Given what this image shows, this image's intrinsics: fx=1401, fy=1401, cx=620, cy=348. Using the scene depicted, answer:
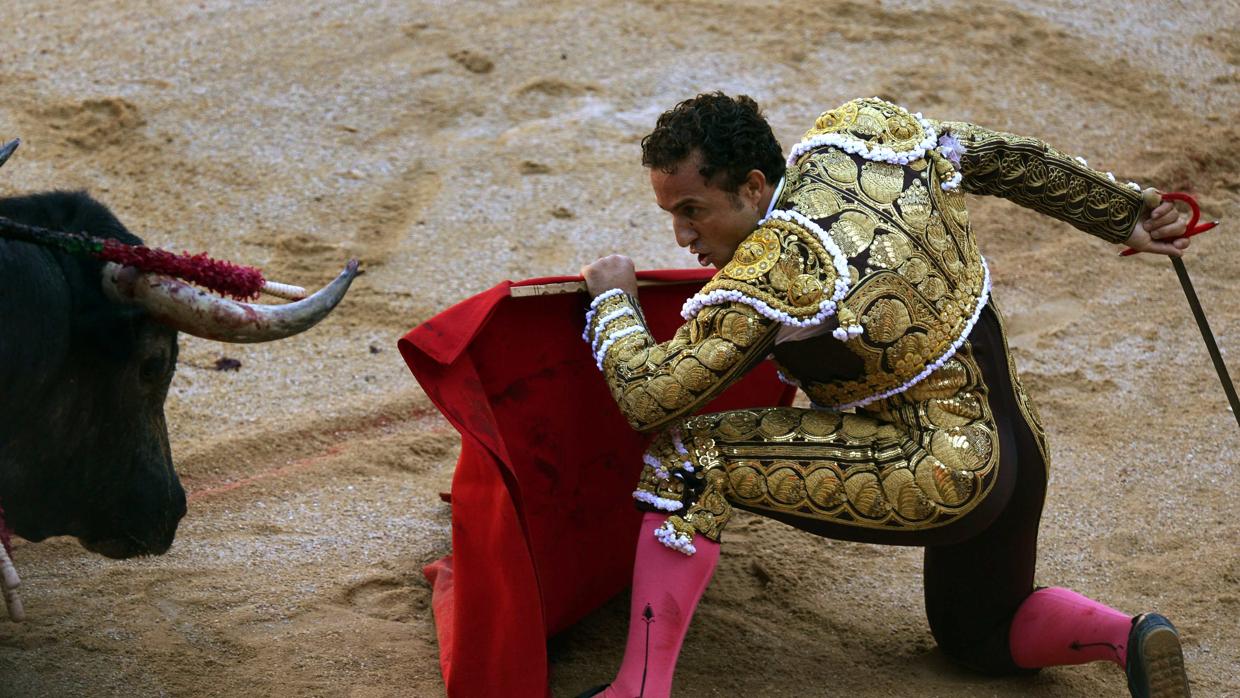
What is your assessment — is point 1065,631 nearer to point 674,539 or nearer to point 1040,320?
point 674,539

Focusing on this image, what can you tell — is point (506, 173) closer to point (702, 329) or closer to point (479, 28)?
point (479, 28)

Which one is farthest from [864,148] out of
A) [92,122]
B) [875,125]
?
[92,122]

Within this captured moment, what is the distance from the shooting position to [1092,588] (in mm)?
3678

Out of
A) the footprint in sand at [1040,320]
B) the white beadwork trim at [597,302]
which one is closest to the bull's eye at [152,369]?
the white beadwork trim at [597,302]

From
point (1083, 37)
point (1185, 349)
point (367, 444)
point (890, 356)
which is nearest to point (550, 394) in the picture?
point (890, 356)

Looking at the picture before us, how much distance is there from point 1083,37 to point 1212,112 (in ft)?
3.14

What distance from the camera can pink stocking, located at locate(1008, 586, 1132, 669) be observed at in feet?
9.74

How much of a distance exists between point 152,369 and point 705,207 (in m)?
1.28

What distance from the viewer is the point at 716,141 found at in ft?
8.86

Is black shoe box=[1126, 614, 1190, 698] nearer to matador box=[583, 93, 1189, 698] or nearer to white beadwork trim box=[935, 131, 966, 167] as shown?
matador box=[583, 93, 1189, 698]

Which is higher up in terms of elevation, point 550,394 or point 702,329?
point 702,329

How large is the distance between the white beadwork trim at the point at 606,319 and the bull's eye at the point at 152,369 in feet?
3.18

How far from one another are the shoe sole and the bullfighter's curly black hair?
1.24 metres

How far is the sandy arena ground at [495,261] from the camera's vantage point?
3.32 metres
